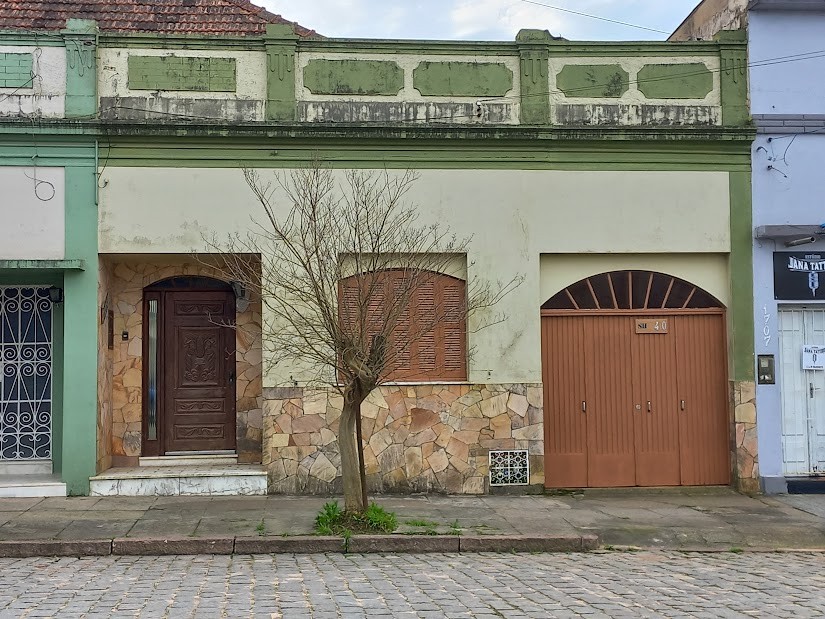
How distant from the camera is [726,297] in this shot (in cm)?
1192

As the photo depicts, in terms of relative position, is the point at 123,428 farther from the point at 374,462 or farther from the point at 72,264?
the point at 374,462

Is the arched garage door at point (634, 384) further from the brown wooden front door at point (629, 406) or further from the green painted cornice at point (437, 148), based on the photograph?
the green painted cornice at point (437, 148)

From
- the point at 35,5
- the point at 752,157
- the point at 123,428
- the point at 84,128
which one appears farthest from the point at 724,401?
the point at 35,5

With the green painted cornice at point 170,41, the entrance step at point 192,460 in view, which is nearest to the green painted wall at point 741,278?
the green painted cornice at point 170,41

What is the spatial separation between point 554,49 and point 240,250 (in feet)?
16.2

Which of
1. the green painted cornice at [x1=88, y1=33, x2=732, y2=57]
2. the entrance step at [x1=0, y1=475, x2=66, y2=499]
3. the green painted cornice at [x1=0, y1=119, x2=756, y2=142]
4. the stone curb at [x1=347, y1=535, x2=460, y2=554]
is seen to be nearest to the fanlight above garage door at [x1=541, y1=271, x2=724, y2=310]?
the green painted cornice at [x1=0, y1=119, x2=756, y2=142]

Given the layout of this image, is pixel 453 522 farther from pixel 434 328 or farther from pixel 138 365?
pixel 138 365

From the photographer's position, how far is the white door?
1180 centimetres

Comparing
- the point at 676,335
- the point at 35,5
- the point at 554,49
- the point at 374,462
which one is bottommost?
the point at 374,462

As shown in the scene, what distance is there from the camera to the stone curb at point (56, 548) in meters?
8.51

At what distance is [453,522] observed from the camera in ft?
31.6

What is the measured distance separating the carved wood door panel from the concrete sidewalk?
154 cm

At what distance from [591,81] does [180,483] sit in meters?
7.50

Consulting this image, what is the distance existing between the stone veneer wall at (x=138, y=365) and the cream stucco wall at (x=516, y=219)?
36.7 inches
